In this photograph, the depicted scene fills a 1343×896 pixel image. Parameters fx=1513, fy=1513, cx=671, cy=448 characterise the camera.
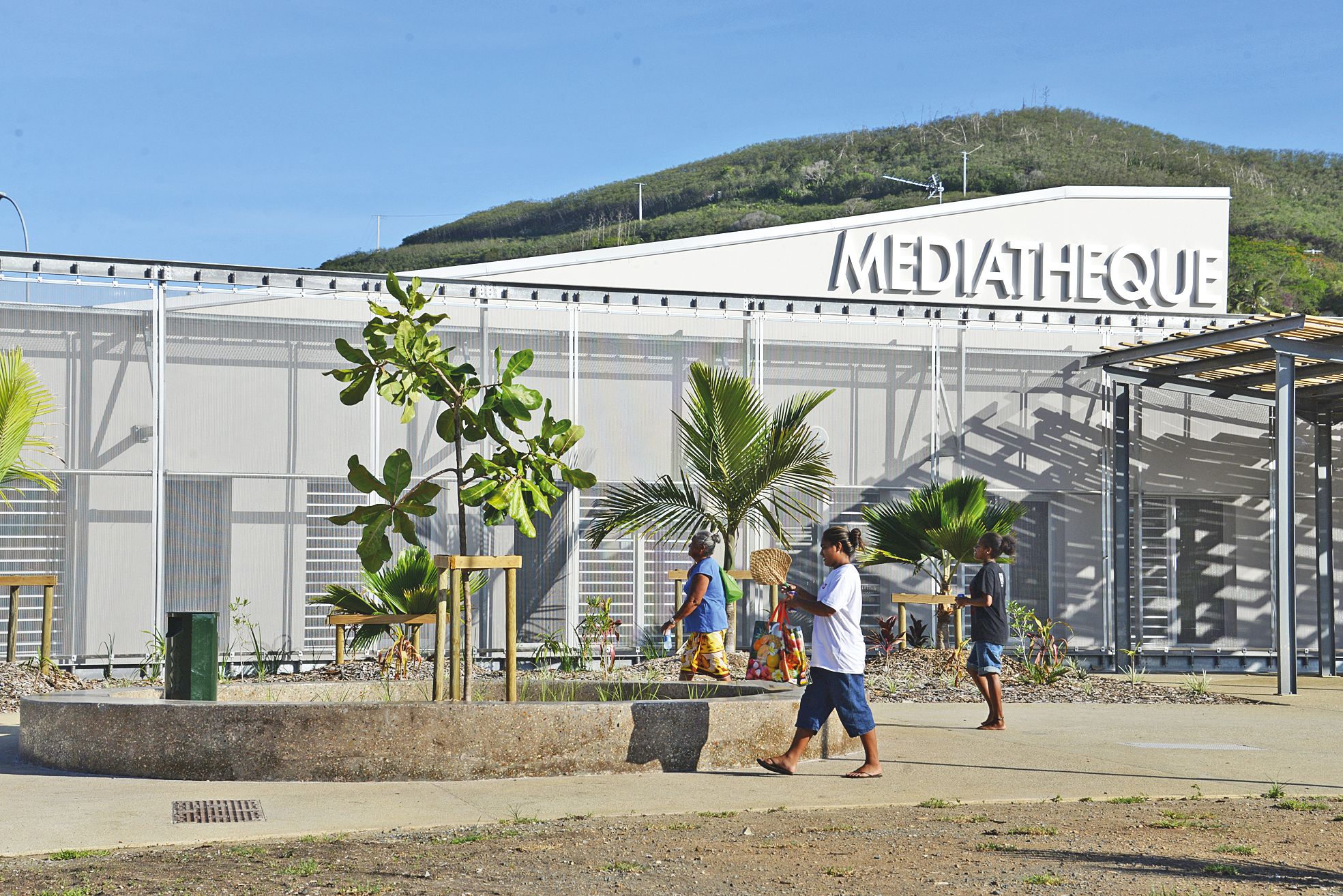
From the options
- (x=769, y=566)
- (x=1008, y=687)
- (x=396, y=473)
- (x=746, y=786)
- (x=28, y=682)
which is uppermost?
(x=396, y=473)

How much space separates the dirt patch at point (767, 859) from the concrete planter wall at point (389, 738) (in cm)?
131

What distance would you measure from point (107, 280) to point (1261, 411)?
13589mm

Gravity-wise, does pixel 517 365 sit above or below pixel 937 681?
above

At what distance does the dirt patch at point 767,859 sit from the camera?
5289 mm

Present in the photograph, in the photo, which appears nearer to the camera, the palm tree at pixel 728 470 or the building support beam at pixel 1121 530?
the palm tree at pixel 728 470

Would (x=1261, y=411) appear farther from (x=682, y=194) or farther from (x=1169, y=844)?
(x=682, y=194)

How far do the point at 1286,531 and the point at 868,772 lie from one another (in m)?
7.69

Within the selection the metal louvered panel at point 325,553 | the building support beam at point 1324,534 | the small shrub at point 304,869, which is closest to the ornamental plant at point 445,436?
the small shrub at point 304,869

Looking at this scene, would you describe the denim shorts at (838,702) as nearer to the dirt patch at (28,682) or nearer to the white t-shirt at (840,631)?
the white t-shirt at (840,631)

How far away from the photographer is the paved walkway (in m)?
6.58

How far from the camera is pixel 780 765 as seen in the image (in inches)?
320

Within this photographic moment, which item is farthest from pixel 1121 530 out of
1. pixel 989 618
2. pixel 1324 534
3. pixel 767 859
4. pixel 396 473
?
pixel 767 859

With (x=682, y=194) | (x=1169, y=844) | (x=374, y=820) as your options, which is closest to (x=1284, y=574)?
(x=1169, y=844)

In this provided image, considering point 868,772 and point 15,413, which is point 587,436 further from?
point 868,772
